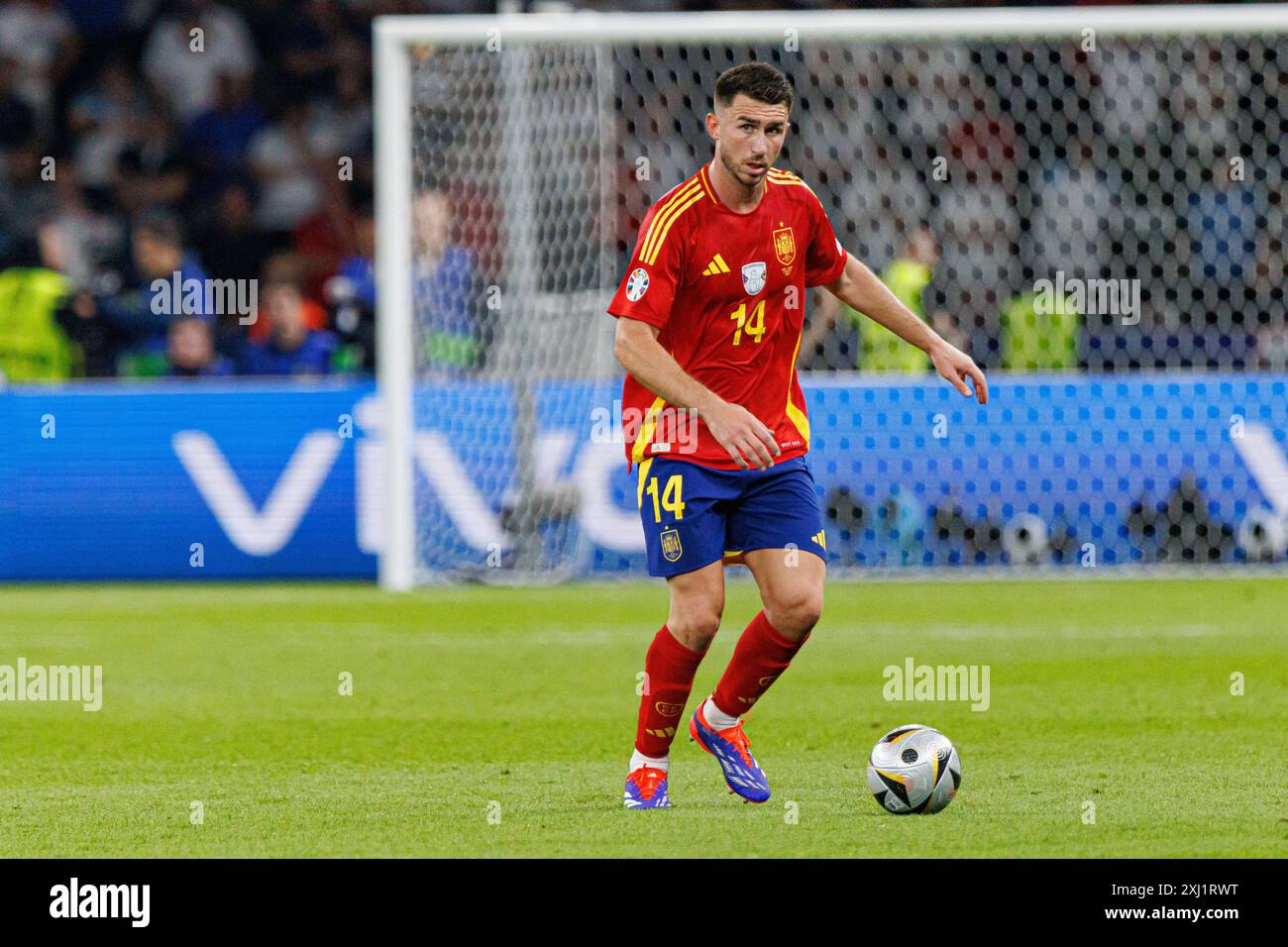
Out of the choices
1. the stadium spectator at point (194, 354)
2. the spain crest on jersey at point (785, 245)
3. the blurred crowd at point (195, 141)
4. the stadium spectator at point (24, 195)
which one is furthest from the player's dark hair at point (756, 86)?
the stadium spectator at point (24, 195)

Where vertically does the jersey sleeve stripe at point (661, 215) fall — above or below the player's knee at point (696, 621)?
above

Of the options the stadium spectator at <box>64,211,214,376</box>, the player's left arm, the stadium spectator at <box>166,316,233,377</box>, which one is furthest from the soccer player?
the stadium spectator at <box>64,211,214,376</box>

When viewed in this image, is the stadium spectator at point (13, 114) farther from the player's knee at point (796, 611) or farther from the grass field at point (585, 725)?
the player's knee at point (796, 611)

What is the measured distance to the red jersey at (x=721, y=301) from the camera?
20.3 ft

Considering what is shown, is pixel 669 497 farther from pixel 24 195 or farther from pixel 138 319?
pixel 24 195

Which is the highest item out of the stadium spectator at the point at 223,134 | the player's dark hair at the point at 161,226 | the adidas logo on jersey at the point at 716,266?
the stadium spectator at the point at 223,134

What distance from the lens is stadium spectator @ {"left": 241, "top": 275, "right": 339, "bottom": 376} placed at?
14562 mm

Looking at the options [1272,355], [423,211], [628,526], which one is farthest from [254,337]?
[1272,355]

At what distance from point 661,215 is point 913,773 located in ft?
5.84

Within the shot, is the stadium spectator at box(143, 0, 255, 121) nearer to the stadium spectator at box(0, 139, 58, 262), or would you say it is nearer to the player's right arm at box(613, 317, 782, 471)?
the stadium spectator at box(0, 139, 58, 262)

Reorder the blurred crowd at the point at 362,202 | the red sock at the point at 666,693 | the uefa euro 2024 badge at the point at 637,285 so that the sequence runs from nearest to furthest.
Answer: the uefa euro 2024 badge at the point at 637,285 < the red sock at the point at 666,693 < the blurred crowd at the point at 362,202

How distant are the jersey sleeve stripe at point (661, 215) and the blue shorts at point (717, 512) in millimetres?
622

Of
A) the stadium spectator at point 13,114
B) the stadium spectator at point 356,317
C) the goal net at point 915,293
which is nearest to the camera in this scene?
the goal net at point 915,293

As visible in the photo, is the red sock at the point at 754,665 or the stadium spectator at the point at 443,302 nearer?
the red sock at the point at 754,665
